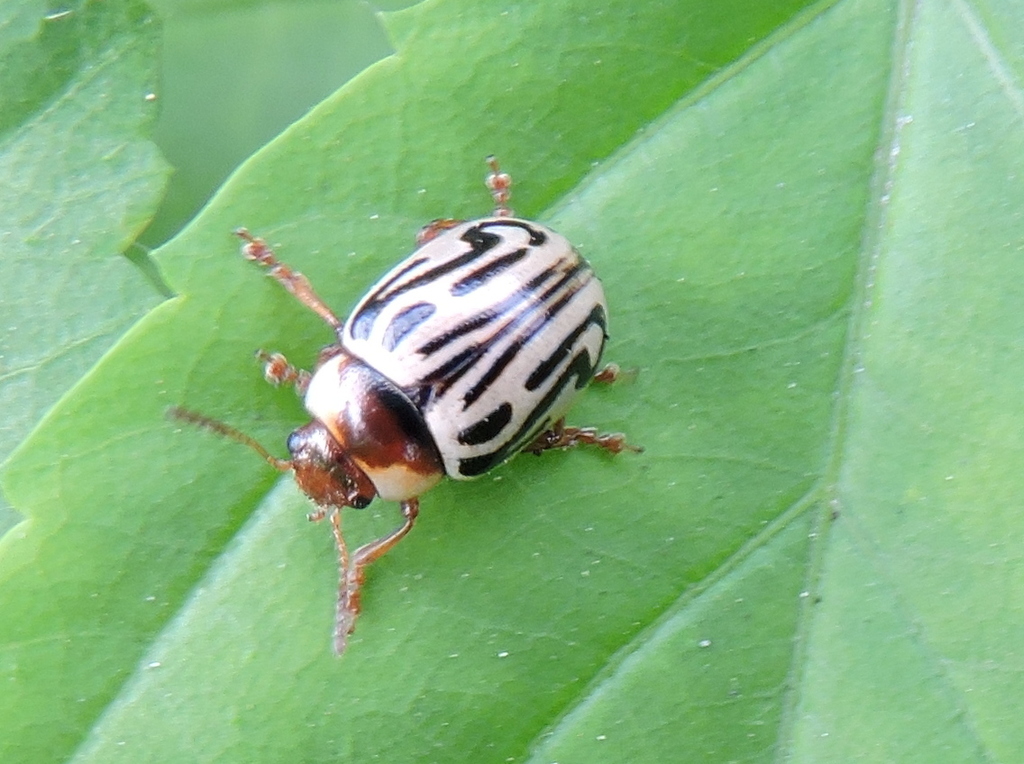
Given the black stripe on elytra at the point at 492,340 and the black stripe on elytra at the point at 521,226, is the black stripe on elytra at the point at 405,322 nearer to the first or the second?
the black stripe on elytra at the point at 492,340

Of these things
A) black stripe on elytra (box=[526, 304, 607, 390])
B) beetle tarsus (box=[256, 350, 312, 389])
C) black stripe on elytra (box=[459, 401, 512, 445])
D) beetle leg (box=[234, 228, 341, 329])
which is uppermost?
beetle leg (box=[234, 228, 341, 329])

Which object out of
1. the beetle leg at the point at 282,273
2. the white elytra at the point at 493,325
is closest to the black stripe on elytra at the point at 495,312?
the white elytra at the point at 493,325

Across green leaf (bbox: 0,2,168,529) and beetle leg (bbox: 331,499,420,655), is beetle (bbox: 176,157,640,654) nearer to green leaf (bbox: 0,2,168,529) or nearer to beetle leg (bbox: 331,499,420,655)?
beetle leg (bbox: 331,499,420,655)

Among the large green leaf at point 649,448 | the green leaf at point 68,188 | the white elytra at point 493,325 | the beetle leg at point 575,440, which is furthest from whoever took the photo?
the green leaf at point 68,188

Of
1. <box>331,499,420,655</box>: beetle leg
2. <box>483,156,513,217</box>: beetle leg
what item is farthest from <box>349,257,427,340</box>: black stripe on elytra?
<box>331,499,420,655</box>: beetle leg

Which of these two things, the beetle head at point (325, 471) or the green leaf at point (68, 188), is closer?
the beetle head at point (325, 471)

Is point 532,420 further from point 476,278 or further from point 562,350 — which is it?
point 476,278

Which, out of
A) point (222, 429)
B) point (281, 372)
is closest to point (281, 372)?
point (281, 372)
